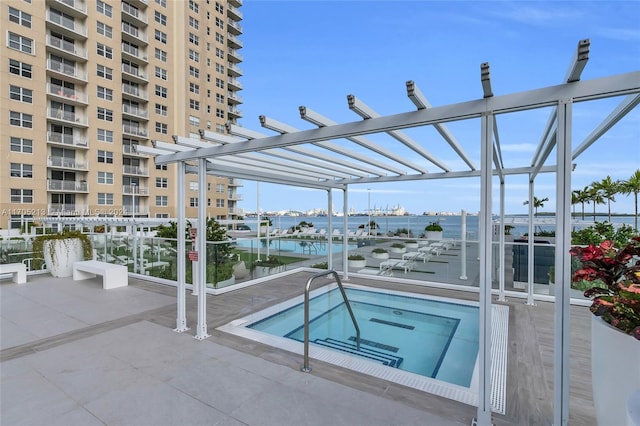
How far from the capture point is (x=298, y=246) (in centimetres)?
859

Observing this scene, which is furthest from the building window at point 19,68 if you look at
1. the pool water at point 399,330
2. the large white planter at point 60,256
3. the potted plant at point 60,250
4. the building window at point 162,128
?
the pool water at point 399,330

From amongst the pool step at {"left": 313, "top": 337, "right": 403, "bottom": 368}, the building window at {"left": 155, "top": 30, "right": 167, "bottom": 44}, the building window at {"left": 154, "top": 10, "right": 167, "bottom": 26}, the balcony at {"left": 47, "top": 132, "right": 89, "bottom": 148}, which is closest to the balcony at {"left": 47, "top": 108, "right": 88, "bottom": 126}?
the balcony at {"left": 47, "top": 132, "right": 89, "bottom": 148}

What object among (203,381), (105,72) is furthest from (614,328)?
(105,72)

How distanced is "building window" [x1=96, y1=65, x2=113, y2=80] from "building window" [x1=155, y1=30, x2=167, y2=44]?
601cm

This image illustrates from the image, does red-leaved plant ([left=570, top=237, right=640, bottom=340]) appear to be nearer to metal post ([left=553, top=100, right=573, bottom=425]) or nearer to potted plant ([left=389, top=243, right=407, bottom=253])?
metal post ([left=553, top=100, right=573, bottom=425])

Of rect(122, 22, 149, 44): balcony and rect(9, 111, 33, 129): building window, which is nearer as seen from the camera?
rect(9, 111, 33, 129): building window

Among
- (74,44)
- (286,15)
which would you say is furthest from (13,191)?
(286,15)

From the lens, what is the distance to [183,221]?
13.9ft

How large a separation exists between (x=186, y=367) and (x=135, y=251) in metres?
5.10

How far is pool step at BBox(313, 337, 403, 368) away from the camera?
381cm

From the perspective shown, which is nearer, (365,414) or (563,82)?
(563,82)

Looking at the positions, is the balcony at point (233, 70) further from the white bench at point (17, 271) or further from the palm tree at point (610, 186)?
the palm tree at point (610, 186)

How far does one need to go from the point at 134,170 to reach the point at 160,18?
1376cm

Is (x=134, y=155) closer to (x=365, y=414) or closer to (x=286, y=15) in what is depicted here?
(x=286, y=15)
